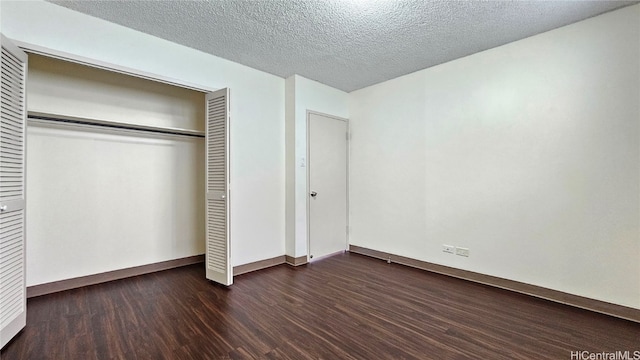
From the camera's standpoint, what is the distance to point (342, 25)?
2.61 meters

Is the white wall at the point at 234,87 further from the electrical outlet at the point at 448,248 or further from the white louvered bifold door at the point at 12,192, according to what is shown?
the electrical outlet at the point at 448,248

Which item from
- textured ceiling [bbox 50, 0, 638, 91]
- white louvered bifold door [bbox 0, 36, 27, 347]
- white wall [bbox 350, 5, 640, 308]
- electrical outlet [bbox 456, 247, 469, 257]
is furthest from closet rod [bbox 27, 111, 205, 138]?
electrical outlet [bbox 456, 247, 469, 257]

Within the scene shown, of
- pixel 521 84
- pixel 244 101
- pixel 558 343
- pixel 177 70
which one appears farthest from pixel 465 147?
pixel 177 70

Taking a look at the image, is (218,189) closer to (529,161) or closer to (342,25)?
(342,25)

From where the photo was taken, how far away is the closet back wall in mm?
2877

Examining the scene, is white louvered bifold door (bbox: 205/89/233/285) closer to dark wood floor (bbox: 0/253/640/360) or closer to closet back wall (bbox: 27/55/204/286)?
dark wood floor (bbox: 0/253/640/360)

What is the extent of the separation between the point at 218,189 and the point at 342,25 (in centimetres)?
215

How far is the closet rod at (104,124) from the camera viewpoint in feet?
9.34

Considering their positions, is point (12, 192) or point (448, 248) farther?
point (448, 248)

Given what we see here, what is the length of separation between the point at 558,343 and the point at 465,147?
6.70ft

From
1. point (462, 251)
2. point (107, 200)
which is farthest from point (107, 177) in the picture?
Answer: point (462, 251)

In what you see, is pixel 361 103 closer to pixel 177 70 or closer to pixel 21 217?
pixel 177 70

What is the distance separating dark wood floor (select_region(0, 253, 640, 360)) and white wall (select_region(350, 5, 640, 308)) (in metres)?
0.44

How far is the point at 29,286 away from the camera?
8.97 feet
